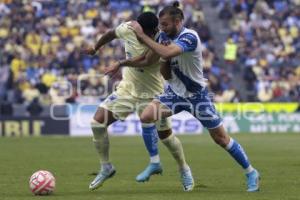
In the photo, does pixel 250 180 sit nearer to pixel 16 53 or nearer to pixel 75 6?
pixel 16 53

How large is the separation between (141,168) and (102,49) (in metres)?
17.6

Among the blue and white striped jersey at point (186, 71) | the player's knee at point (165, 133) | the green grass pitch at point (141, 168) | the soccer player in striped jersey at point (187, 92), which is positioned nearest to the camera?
the soccer player in striped jersey at point (187, 92)

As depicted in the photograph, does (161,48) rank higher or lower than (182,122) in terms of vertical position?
higher

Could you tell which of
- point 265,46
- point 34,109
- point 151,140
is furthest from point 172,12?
point 265,46

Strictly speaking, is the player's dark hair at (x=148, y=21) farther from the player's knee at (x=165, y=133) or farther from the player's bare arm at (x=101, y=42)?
the player's knee at (x=165, y=133)

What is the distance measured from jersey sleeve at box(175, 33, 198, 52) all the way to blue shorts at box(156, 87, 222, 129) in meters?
0.82

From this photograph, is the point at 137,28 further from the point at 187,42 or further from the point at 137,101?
the point at 137,101

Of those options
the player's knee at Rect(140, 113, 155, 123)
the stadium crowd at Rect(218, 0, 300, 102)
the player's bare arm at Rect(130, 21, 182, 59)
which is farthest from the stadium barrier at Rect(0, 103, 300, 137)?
the player's bare arm at Rect(130, 21, 182, 59)

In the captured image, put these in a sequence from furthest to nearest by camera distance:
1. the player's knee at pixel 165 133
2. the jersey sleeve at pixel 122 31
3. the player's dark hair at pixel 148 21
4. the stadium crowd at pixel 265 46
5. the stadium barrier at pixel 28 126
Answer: the stadium crowd at pixel 265 46 → the stadium barrier at pixel 28 126 → the jersey sleeve at pixel 122 31 → the player's knee at pixel 165 133 → the player's dark hair at pixel 148 21

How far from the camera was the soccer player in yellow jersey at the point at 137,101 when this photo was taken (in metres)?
11.7

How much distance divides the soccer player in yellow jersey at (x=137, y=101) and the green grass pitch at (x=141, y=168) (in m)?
0.32

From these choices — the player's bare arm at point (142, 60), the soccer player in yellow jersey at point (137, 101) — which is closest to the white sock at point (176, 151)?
the soccer player in yellow jersey at point (137, 101)

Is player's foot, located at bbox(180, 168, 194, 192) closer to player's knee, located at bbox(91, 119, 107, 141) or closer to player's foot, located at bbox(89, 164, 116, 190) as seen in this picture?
player's foot, located at bbox(89, 164, 116, 190)

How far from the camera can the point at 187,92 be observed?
1148 cm
